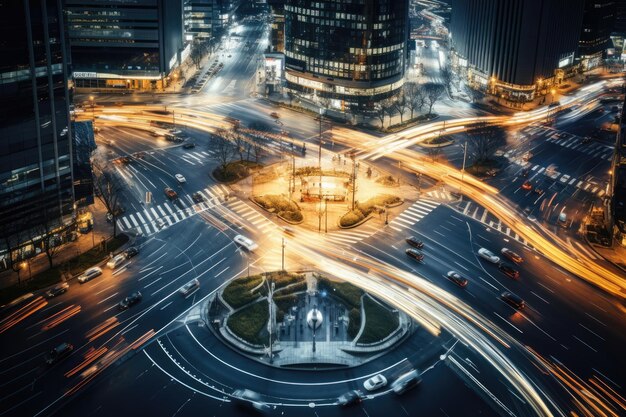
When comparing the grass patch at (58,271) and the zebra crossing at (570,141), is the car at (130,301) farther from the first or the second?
the zebra crossing at (570,141)

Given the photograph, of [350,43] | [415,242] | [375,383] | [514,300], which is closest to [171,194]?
[415,242]

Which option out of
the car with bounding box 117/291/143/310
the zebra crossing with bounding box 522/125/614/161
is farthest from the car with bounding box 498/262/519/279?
the zebra crossing with bounding box 522/125/614/161

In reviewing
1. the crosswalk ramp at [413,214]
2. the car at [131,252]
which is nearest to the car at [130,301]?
the car at [131,252]

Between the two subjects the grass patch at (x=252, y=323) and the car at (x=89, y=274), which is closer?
the grass patch at (x=252, y=323)

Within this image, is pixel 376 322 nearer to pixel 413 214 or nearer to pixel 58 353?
pixel 413 214

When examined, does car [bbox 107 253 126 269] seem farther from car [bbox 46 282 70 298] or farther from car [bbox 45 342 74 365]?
car [bbox 45 342 74 365]
